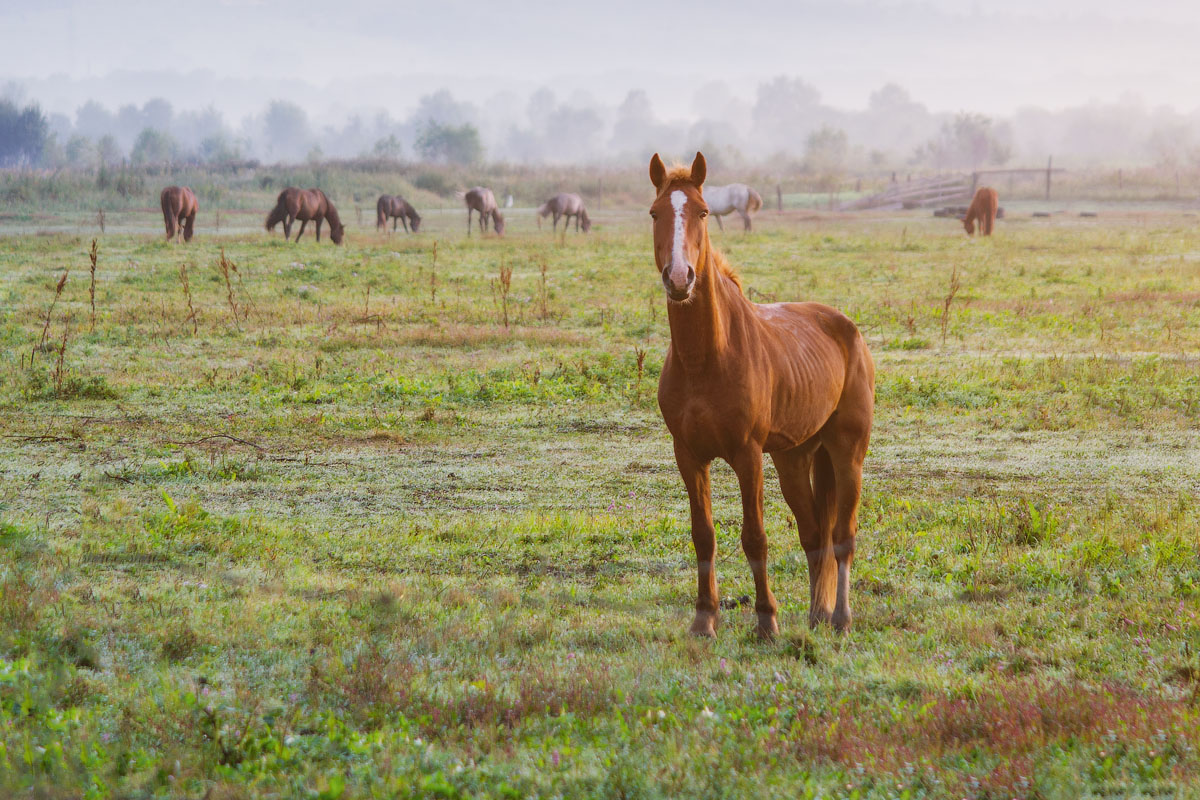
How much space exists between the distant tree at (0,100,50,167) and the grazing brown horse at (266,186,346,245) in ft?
297

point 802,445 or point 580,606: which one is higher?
point 802,445

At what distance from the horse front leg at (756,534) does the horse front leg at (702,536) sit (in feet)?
0.64

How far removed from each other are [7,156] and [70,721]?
124 m

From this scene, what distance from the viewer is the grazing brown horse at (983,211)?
112 feet

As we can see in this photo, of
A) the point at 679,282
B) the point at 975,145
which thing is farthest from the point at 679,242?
the point at 975,145

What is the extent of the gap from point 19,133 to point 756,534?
12213 cm

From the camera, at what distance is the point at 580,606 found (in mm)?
6680

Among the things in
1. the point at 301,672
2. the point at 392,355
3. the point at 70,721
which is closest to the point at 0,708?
the point at 70,721

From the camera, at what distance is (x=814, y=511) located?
679cm

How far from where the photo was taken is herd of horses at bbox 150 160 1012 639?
563 cm

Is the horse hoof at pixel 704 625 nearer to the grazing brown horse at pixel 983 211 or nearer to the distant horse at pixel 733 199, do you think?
the grazing brown horse at pixel 983 211

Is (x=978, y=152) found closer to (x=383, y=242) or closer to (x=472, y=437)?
(x=383, y=242)

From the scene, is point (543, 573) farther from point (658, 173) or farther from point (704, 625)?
point (658, 173)

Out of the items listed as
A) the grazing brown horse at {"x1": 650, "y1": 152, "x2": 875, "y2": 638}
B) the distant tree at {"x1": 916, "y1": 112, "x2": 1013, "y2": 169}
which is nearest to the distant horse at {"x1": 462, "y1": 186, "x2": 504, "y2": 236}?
the grazing brown horse at {"x1": 650, "y1": 152, "x2": 875, "y2": 638}
